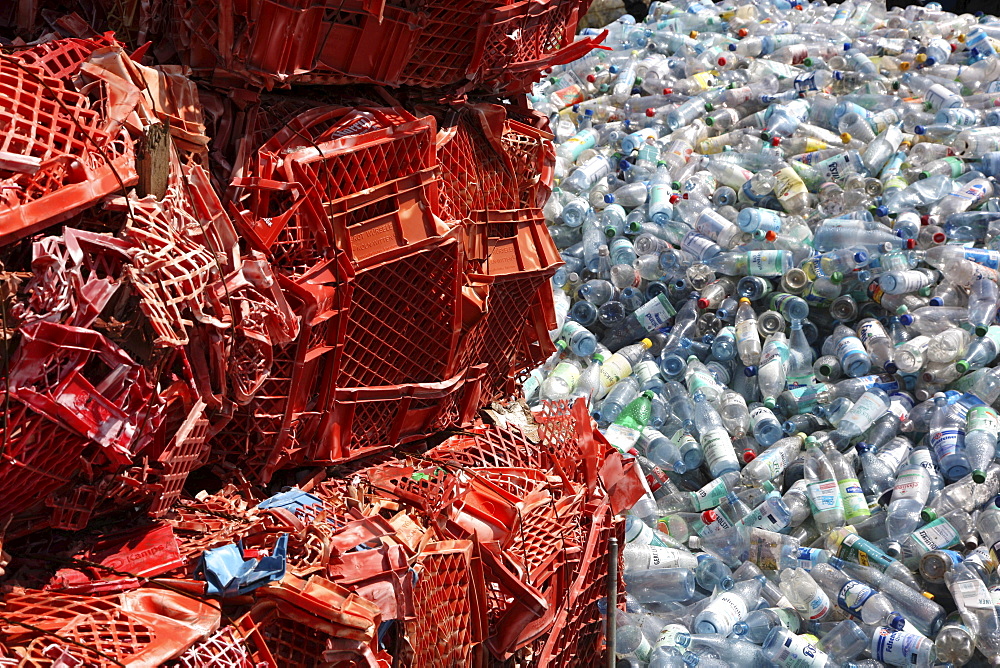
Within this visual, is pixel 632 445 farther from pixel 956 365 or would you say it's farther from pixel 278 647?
pixel 278 647

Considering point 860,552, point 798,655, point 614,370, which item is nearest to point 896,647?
point 798,655

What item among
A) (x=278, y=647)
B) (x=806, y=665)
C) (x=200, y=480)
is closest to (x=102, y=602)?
(x=278, y=647)

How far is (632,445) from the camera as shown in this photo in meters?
5.23

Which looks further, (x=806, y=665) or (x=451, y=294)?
(x=806, y=665)

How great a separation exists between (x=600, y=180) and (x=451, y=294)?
4.39 metres

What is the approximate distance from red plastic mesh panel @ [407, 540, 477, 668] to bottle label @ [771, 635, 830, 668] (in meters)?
2.09

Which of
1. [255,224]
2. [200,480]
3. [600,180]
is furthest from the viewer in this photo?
[600,180]

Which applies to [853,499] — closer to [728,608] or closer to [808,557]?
[808,557]

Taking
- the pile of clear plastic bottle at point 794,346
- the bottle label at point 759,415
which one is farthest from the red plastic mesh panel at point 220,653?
the bottle label at point 759,415

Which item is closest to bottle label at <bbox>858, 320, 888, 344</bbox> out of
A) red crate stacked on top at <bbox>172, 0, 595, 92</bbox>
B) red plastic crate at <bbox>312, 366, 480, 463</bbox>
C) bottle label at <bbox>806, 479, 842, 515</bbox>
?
bottle label at <bbox>806, 479, 842, 515</bbox>

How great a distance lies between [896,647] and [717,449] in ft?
4.20

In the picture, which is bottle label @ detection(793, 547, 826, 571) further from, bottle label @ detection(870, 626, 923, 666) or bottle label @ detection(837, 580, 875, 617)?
bottle label @ detection(870, 626, 923, 666)

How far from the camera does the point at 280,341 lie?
6.93ft

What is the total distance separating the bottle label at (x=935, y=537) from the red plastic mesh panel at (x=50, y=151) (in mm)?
3790
